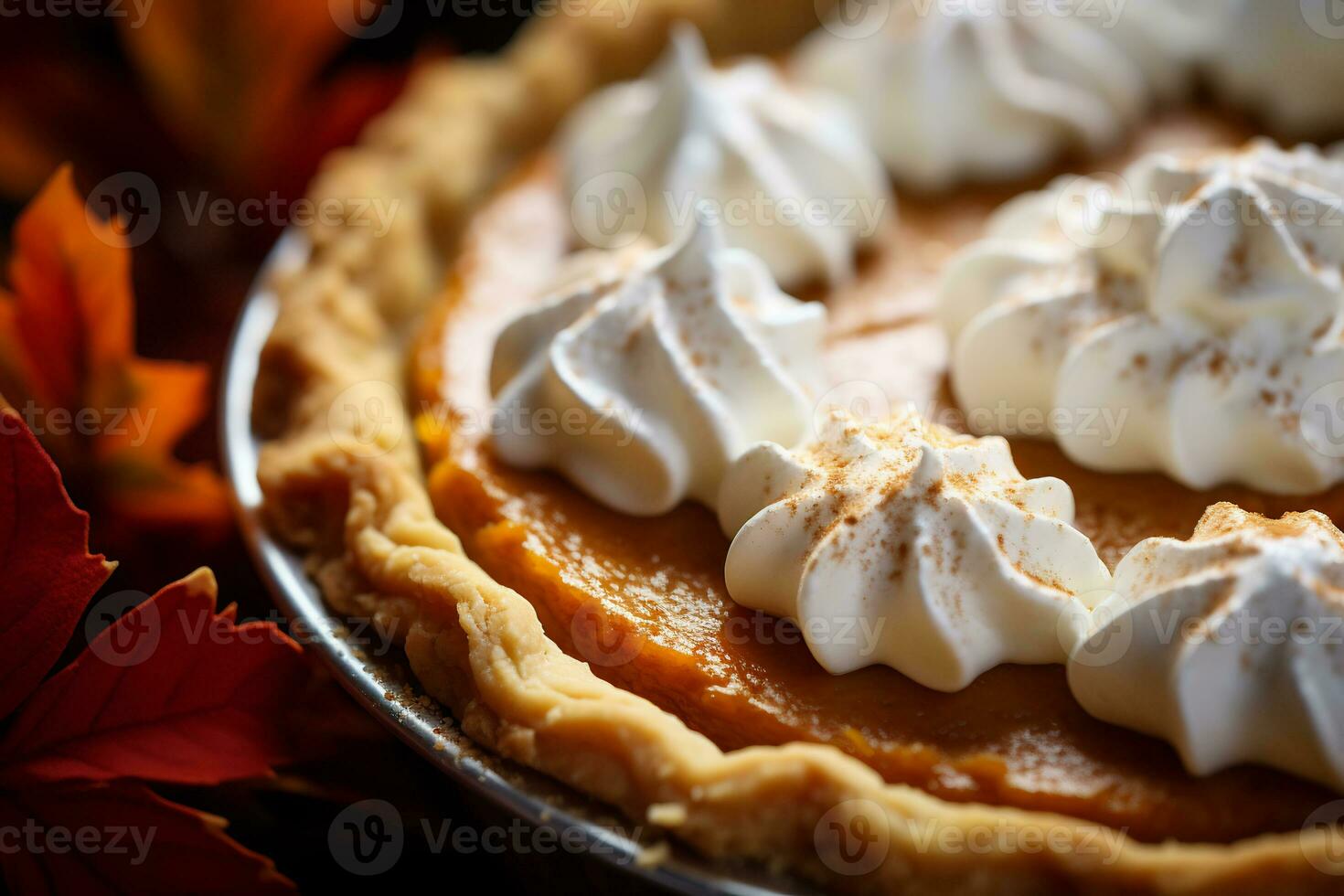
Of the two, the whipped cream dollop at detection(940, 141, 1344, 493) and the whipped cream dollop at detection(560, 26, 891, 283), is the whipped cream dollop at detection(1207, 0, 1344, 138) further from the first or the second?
the whipped cream dollop at detection(560, 26, 891, 283)

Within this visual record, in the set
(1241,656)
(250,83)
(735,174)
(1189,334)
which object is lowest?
(1241,656)

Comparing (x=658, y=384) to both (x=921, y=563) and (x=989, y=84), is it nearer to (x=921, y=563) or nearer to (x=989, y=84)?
(x=921, y=563)

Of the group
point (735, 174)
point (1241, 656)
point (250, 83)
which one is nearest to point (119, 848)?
point (1241, 656)

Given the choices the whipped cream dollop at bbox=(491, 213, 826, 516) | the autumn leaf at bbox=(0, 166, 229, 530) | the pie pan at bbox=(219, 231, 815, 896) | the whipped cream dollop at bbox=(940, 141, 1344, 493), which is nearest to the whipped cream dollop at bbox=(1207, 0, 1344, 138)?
the whipped cream dollop at bbox=(940, 141, 1344, 493)

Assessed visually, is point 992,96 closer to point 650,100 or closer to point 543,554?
point 650,100

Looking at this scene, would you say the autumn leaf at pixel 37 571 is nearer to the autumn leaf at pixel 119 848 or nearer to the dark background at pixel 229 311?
the autumn leaf at pixel 119 848

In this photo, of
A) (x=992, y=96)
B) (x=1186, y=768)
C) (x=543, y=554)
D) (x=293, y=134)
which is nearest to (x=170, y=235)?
(x=293, y=134)
